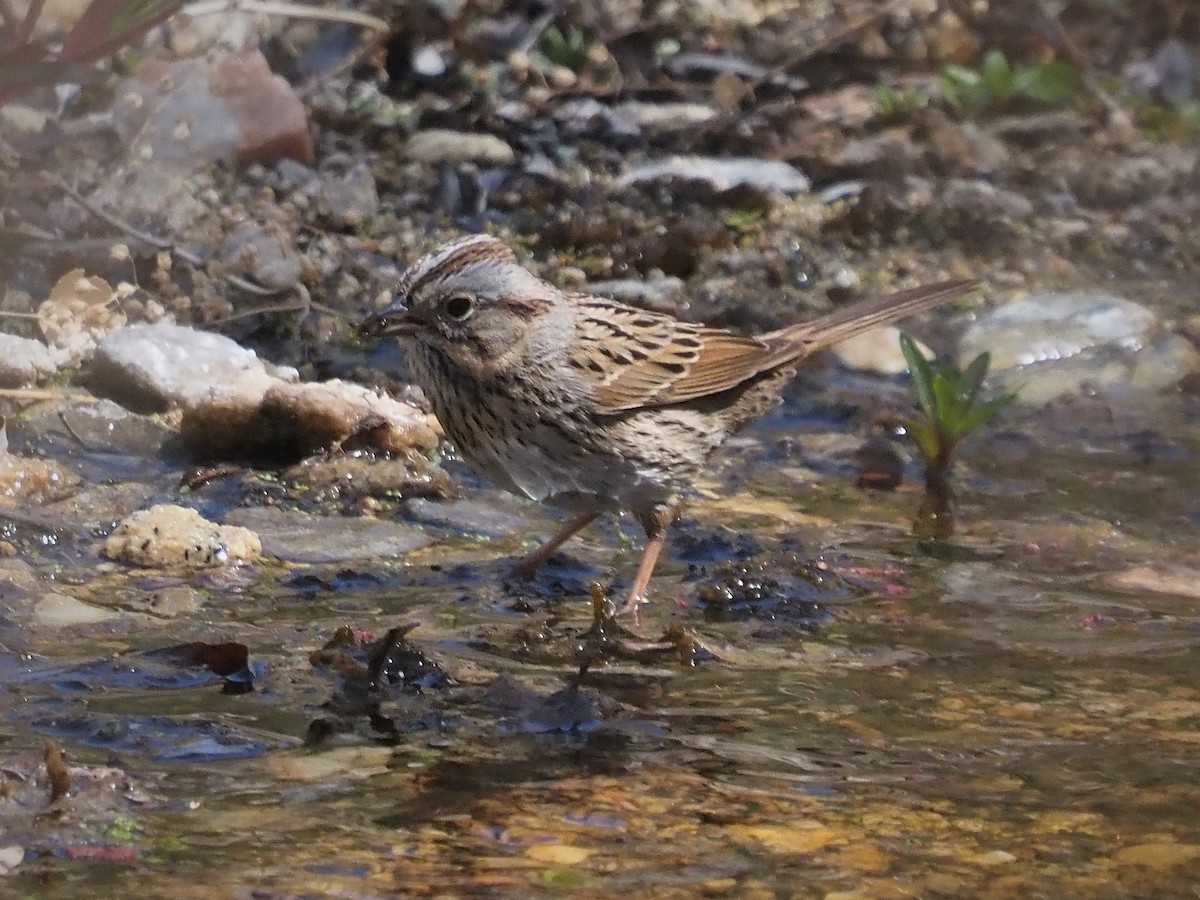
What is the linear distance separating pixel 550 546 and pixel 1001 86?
493 centimetres

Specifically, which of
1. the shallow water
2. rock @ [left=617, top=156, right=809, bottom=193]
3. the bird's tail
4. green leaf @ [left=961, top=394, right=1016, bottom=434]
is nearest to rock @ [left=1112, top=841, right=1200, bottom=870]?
the shallow water

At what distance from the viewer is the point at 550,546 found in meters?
4.95

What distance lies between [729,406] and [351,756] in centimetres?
253

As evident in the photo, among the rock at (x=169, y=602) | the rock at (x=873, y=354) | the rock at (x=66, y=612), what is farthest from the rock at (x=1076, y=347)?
the rock at (x=66, y=612)

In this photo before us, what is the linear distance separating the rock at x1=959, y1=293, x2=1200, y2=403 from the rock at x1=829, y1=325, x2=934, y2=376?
0.77ft

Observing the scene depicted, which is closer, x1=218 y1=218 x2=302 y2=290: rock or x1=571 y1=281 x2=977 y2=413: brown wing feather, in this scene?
x1=571 y1=281 x2=977 y2=413: brown wing feather

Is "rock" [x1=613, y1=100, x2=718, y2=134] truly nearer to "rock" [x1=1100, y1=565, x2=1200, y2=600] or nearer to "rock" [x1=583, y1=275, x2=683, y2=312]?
"rock" [x1=583, y1=275, x2=683, y2=312]

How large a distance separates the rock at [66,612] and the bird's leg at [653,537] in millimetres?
1299

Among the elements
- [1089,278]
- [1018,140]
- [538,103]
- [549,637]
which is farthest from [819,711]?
[1018,140]

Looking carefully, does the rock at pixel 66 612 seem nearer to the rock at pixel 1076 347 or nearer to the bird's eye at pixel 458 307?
the bird's eye at pixel 458 307

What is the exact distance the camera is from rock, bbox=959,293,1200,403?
6.66m

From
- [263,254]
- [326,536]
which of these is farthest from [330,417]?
[263,254]

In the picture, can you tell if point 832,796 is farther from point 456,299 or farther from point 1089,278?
point 1089,278

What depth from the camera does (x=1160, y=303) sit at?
7445mm
